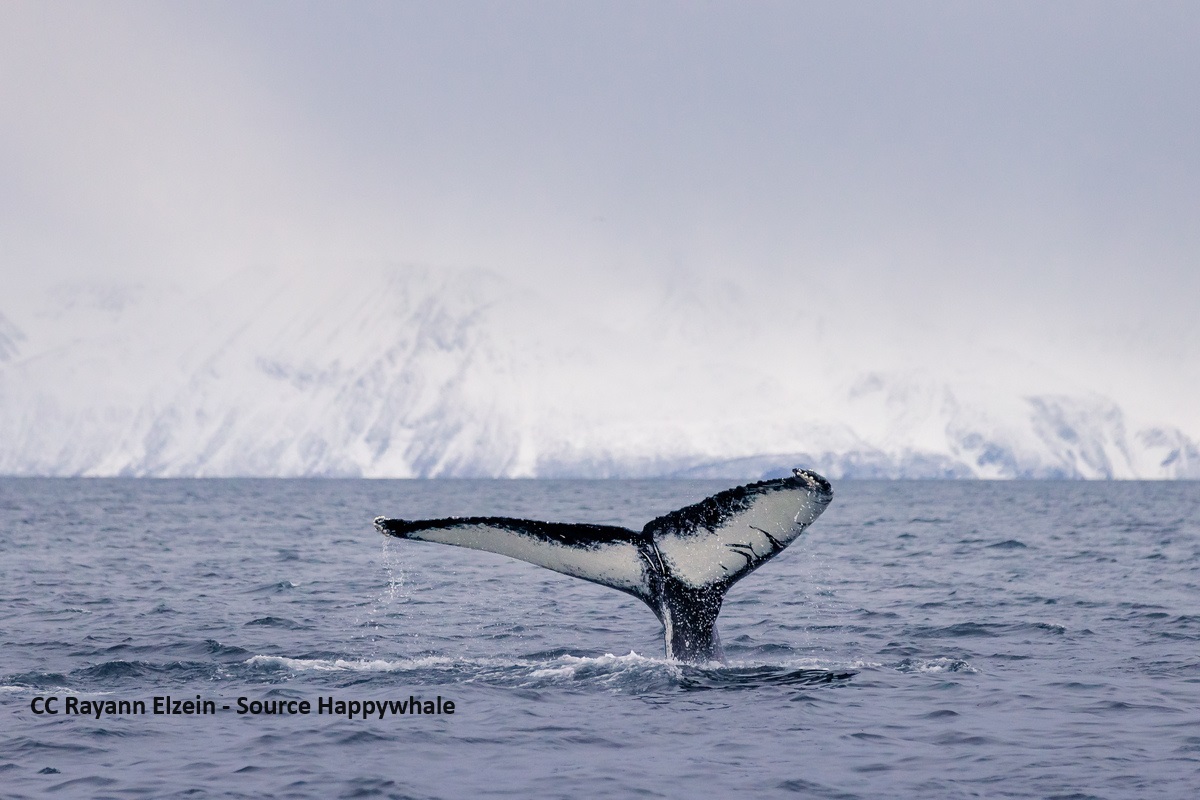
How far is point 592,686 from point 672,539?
2.26m

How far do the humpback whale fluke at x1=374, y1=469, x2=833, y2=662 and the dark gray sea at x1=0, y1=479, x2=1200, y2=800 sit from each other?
3.27 feet

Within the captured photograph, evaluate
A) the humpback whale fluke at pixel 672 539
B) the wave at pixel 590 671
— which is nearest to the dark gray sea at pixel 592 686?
the wave at pixel 590 671

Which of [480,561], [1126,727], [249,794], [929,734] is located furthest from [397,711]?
[480,561]

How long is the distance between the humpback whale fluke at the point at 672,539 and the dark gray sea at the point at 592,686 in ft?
3.27

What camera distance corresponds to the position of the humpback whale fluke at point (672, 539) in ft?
25.8

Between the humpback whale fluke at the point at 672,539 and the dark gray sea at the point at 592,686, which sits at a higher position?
the humpback whale fluke at the point at 672,539

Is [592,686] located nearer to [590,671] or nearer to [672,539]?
[590,671]

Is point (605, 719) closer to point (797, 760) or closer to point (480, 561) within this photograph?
point (797, 760)

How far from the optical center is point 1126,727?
874 centimetres

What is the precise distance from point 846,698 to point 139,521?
114ft

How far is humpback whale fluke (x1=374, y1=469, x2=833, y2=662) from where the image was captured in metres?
7.88

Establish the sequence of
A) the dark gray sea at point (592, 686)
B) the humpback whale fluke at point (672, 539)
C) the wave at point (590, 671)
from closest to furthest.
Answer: the dark gray sea at point (592, 686) < the humpback whale fluke at point (672, 539) < the wave at point (590, 671)

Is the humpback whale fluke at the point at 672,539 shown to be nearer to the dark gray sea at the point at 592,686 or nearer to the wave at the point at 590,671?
the dark gray sea at the point at 592,686

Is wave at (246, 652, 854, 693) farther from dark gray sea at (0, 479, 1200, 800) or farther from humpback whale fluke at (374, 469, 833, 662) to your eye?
humpback whale fluke at (374, 469, 833, 662)
